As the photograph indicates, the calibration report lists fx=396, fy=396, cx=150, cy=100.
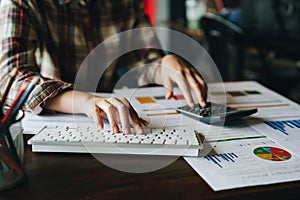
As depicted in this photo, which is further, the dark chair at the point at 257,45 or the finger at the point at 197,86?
the dark chair at the point at 257,45

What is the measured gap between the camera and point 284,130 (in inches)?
31.2

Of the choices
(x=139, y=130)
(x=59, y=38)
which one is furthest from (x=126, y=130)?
(x=59, y=38)

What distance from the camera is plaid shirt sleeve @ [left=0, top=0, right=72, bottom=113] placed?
842 mm

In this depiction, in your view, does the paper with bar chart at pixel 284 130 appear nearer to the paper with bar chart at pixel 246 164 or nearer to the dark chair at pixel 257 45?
the paper with bar chart at pixel 246 164

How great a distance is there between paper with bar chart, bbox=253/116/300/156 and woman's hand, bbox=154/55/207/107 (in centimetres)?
14

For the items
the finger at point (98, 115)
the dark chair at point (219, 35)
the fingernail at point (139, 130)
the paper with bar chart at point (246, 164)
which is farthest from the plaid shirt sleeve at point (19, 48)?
the dark chair at point (219, 35)

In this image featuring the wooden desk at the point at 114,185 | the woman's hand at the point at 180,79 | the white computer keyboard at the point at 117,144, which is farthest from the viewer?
the woman's hand at the point at 180,79

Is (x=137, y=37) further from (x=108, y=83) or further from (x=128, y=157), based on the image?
(x=128, y=157)

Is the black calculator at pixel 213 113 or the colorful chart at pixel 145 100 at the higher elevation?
the black calculator at pixel 213 113

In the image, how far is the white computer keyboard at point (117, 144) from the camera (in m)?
0.66

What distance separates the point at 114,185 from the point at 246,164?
22cm

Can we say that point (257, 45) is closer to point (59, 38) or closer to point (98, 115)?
point (59, 38)

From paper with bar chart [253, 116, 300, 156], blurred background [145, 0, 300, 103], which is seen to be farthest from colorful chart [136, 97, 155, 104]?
blurred background [145, 0, 300, 103]

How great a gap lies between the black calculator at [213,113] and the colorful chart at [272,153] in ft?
0.40
